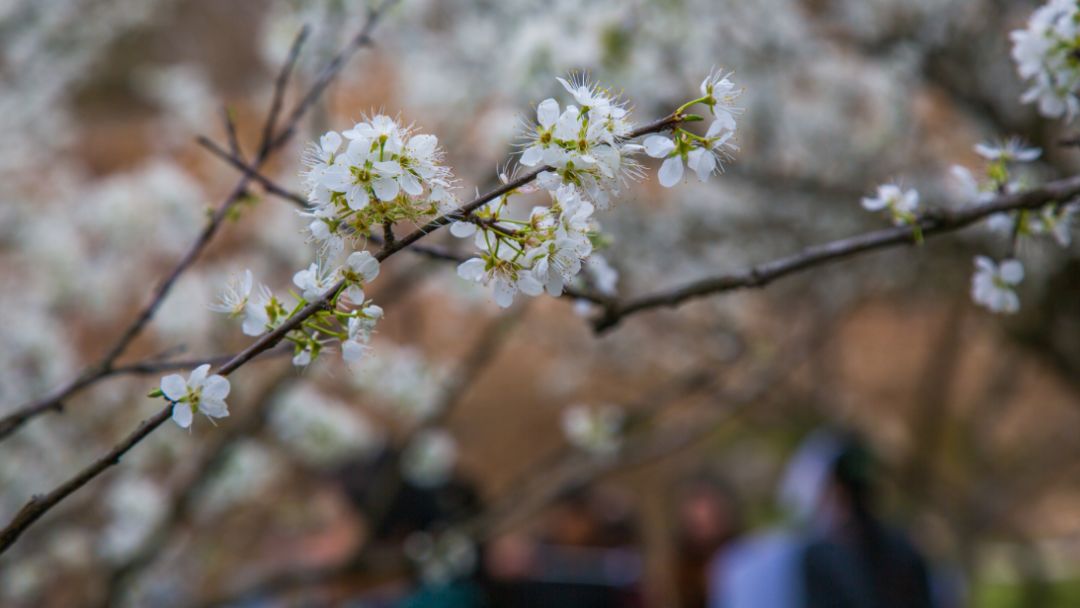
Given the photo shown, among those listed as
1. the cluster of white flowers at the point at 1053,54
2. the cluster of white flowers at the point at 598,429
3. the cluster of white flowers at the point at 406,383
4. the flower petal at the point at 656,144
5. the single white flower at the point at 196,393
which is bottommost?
the single white flower at the point at 196,393

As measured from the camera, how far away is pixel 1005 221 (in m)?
1.34

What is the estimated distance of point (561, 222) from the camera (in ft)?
3.09

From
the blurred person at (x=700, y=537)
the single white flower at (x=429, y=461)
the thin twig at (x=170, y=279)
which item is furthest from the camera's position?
the blurred person at (x=700, y=537)

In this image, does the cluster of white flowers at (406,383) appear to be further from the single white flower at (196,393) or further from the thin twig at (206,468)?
the single white flower at (196,393)

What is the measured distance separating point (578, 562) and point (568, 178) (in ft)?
13.2

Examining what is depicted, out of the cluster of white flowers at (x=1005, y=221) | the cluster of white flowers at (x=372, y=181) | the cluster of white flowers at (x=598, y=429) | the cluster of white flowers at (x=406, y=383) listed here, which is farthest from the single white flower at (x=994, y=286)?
the cluster of white flowers at (x=406, y=383)

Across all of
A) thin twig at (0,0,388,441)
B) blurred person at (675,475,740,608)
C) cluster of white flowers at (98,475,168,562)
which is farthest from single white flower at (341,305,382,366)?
blurred person at (675,475,740,608)

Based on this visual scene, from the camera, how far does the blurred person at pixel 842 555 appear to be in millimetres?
2881

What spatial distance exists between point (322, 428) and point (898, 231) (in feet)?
8.15

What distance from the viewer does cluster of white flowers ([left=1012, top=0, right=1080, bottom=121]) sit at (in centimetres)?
135

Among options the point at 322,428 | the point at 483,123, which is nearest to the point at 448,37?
the point at 483,123

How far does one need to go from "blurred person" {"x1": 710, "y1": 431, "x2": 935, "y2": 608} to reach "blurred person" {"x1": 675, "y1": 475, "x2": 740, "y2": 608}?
1060 mm

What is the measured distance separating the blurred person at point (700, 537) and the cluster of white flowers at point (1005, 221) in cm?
324

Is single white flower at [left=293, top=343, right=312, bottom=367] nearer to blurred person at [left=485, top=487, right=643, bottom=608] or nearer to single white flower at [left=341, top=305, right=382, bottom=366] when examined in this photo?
single white flower at [left=341, top=305, right=382, bottom=366]
